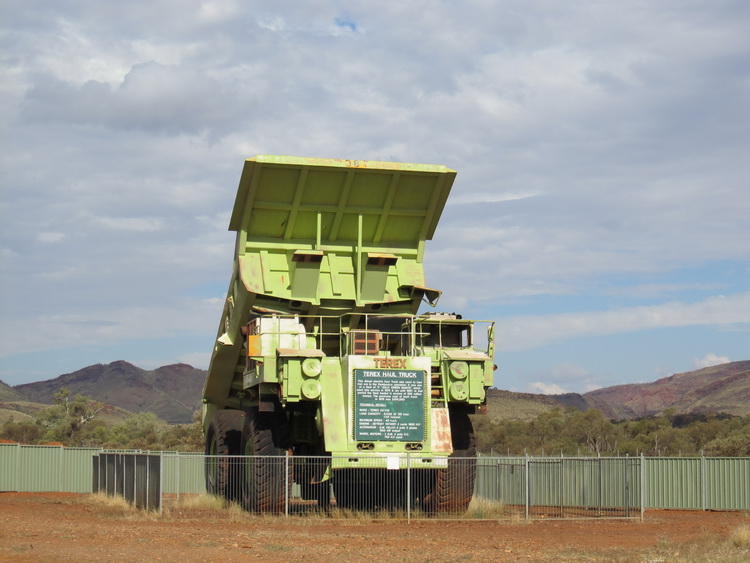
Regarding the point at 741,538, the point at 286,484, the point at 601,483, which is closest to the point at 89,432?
the point at 601,483

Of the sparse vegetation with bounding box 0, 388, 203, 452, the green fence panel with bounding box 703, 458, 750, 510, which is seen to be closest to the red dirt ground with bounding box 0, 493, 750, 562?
the green fence panel with bounding box 703, 458, 750, 510

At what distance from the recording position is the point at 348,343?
20.0m

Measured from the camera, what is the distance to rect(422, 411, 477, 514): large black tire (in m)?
20.2

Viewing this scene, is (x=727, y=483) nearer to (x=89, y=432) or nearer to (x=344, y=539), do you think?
(x=344, y=539)

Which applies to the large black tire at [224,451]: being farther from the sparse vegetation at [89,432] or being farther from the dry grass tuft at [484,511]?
the sparse vegetation at [89,432]

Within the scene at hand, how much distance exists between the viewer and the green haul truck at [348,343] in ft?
62.6

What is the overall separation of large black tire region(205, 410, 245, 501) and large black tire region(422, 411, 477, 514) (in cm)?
424

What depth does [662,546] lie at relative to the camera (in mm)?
15281

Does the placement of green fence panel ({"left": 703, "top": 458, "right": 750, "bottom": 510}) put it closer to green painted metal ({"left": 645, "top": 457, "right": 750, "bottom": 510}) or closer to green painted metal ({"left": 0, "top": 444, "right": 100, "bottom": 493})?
green painted metal ({"left": 645, "top": 457, "right": 750, "bottom": 510})

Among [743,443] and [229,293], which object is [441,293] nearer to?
[229,293]

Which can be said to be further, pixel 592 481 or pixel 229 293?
pixel 592 481

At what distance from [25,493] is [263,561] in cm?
2434

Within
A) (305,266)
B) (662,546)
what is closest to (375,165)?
(305,266)

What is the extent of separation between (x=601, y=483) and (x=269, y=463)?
910cm
